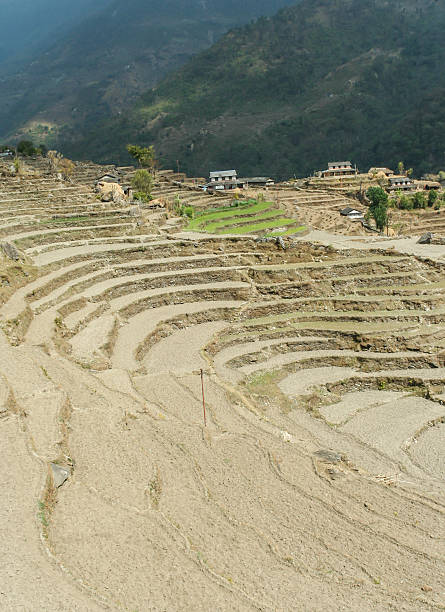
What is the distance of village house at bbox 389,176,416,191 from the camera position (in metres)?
69.1

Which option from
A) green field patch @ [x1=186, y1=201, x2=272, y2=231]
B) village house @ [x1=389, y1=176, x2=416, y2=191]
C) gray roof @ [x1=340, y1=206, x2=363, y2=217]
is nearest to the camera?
green field patch @ [x1=186, y1=201, x2=272, y2=231]

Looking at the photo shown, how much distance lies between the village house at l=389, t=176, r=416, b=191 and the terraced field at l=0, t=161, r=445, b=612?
43.8 meters

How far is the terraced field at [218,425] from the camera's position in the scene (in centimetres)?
861

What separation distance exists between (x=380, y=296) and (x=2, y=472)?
792 inches

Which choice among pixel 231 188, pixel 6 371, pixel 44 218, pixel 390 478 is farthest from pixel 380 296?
pixel 231 188

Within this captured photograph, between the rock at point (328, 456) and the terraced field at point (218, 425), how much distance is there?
0.37ft

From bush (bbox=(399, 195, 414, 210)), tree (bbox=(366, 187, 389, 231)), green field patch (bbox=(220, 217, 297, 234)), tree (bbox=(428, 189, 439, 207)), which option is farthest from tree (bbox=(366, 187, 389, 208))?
green field patch (bbox=(220, 217, 297, 234))

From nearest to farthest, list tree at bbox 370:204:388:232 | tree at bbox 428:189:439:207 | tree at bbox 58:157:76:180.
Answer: tree at bbox 370:204:388:232, tree at bbox 58:157:76:180, tree at bbox 428:189:439:207

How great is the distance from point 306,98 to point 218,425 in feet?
495

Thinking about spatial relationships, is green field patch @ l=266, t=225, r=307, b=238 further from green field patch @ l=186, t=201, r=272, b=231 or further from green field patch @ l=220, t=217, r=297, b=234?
green field patch @ l=186, t=201, r=272, b=231

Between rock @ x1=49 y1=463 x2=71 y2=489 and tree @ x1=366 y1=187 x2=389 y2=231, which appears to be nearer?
rock @ x1=49 y1=463 x2=71 y2=489

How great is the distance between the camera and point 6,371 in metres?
14.9

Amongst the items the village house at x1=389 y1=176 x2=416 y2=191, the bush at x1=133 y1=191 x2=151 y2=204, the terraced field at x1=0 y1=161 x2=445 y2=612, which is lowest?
the terraced field at x1=0 y1=161 x2=445 y2=612

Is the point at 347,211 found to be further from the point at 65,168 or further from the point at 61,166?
the point at 61,166
